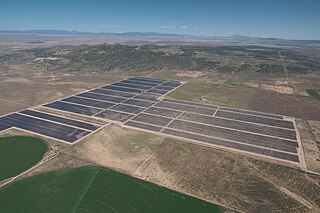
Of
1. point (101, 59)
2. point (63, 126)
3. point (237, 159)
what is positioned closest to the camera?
point (237, 159)

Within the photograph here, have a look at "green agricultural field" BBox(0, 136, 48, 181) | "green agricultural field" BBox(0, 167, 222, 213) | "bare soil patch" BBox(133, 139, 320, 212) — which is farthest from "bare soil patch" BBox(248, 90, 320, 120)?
"green agricultural field" BBox(0, 136, 48, 181)

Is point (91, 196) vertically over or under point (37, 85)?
under

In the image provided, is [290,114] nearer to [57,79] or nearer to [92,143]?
[92,143]

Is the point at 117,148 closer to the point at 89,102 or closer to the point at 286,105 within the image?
the point at 89,102

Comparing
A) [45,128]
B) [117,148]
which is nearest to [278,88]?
[117,148]

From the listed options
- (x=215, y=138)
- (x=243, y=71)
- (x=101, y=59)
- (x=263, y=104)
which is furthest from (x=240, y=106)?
(x=101, y=59)

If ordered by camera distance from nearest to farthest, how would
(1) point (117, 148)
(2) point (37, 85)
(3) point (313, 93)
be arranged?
(1) point (117, 148), (3) point (313, 93), (2) point (37, 85)
